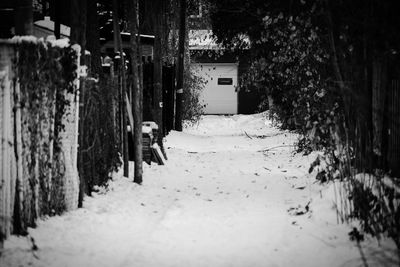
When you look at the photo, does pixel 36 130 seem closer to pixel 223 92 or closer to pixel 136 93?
pixel 136 93

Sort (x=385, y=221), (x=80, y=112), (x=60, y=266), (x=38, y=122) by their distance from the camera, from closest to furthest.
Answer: (x=60, y=266) < (x=385, y=221) < (x=38, y=122) < (x=80, y=112)

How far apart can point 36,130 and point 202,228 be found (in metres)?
2.18

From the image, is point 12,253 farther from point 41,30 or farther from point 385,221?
point 41,30

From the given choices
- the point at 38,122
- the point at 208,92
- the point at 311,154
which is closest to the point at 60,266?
the point at 38,122

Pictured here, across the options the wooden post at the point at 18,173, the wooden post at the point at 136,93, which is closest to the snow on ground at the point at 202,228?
the wooden post at the point at 18,173

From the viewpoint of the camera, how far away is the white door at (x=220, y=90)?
26484 mm

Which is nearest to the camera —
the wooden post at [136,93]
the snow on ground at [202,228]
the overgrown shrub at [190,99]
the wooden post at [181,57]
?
the snow on ground at [202,228]

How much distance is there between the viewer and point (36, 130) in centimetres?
473

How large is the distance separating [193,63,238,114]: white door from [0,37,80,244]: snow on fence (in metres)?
21.2

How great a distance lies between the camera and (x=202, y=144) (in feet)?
47.3

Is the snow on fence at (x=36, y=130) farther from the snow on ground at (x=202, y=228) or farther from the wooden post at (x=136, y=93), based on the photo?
the wooden post at (x=136, y=93)

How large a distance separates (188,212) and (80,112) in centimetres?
195

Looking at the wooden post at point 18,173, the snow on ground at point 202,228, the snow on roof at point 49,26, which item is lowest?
the snow on ground at point 202,228

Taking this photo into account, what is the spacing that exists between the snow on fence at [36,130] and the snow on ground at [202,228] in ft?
0.83
